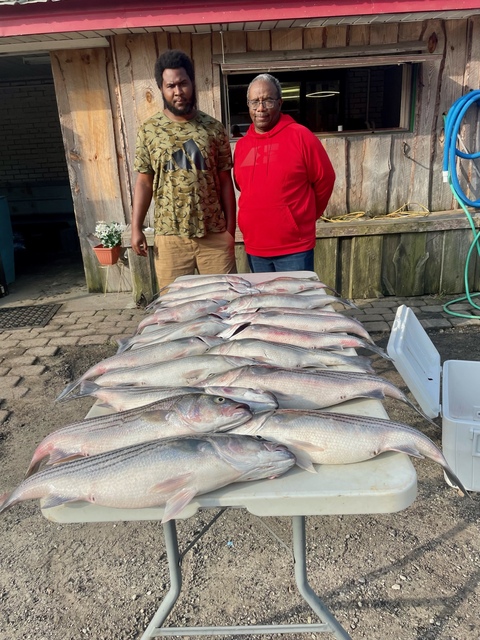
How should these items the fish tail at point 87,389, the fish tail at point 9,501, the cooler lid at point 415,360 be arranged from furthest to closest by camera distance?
the cooler lid at point 415,360
the fish tail at point 87,389
the fish tail at point 9,501

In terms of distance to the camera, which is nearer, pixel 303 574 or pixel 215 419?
pixel 215 419

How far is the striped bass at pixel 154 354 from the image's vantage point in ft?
7.54

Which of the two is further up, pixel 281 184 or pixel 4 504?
pixel 281 184

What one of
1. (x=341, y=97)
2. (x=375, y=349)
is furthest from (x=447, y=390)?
(x=341, y=97)

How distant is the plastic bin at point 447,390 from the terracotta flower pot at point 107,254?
4.02 meters

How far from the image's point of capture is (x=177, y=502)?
144 centimetres

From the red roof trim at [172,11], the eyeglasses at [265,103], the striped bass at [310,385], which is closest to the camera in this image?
the striped bass at [310,385]

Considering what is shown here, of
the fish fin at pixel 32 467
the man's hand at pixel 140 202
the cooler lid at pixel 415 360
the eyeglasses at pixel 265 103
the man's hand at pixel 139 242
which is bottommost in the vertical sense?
the cooler lid at pixel 415 360

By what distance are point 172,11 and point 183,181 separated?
229cm

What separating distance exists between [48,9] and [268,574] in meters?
5.32

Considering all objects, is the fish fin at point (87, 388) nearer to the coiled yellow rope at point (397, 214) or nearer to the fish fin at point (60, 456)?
the fish fin at point (60, 456)

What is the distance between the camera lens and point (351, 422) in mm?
1643

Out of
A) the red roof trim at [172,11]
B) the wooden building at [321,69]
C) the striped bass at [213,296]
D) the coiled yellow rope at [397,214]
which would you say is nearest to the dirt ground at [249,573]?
the striped bass at [213,296]

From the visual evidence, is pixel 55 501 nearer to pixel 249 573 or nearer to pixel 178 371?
pixel 178 371
